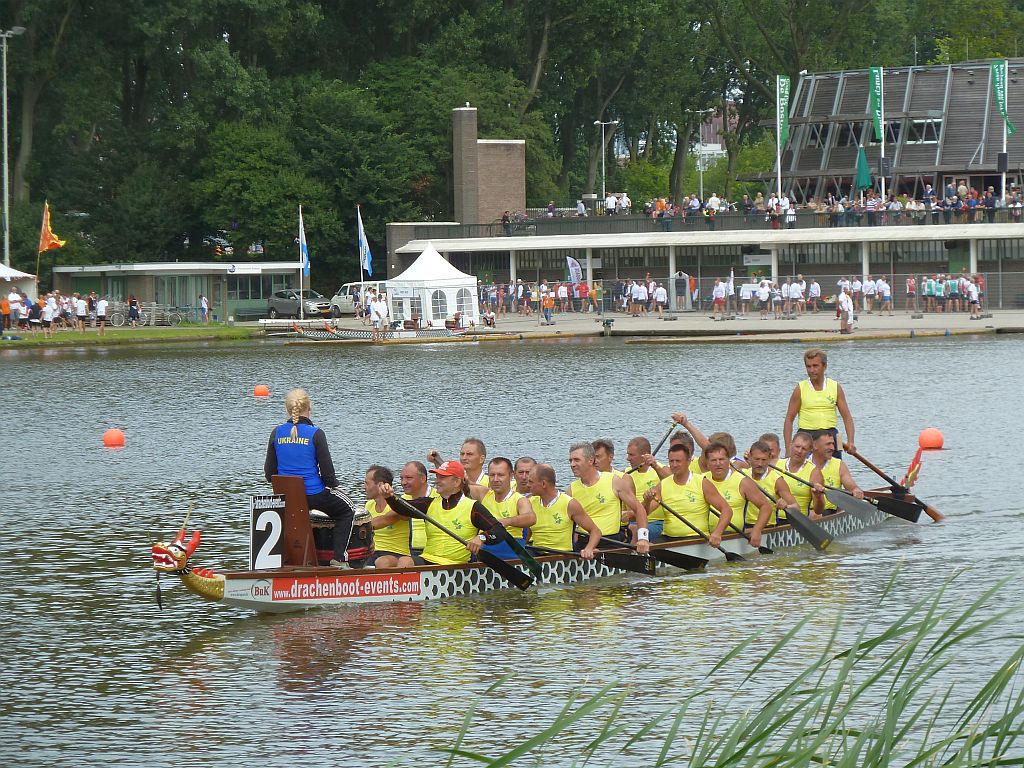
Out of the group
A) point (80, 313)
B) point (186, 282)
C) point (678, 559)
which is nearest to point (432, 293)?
point (80, 313)

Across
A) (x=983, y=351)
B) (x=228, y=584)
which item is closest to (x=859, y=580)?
(x=228, y=584)

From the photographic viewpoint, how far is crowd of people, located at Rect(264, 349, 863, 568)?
48.5 ft

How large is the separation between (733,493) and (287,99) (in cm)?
6047

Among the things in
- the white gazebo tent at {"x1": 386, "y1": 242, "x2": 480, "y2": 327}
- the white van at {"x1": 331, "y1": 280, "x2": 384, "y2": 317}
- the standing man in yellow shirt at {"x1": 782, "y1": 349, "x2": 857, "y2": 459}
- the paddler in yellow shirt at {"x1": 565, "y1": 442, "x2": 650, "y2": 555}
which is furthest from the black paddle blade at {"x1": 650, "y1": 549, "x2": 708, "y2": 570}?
the white van at {"x1": 331, "y1": 280, "x2": 384, "y2": 317}

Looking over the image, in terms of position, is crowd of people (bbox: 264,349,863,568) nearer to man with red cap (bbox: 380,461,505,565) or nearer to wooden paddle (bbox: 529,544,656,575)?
man with red cap (bbox: 380,461,505,565)

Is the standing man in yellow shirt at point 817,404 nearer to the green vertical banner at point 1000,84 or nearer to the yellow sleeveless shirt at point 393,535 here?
the yellow sleeveless shirt at point 393,535

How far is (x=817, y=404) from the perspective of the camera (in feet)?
61.2

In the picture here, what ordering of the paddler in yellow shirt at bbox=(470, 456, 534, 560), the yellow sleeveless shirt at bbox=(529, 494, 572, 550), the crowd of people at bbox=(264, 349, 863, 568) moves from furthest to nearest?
the yellow sleeveless shirt at bbox=(529, 494, 572, 550)
the paddler in yellow shirt at bbox=(470, 456, 534, 560)
the crowd of people at bbox=(264, 349, 863, 568)

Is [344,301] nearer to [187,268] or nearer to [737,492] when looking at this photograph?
[187,268]

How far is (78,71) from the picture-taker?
72.8m

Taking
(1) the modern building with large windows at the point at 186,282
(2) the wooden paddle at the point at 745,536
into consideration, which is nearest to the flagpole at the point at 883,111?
(1) the modern building with large windows at the point at 186,282

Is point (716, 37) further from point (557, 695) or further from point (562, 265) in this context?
point (557, 695)

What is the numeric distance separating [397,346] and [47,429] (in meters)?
25.7

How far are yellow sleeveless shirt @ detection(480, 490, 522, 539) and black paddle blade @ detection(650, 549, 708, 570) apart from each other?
185cm
